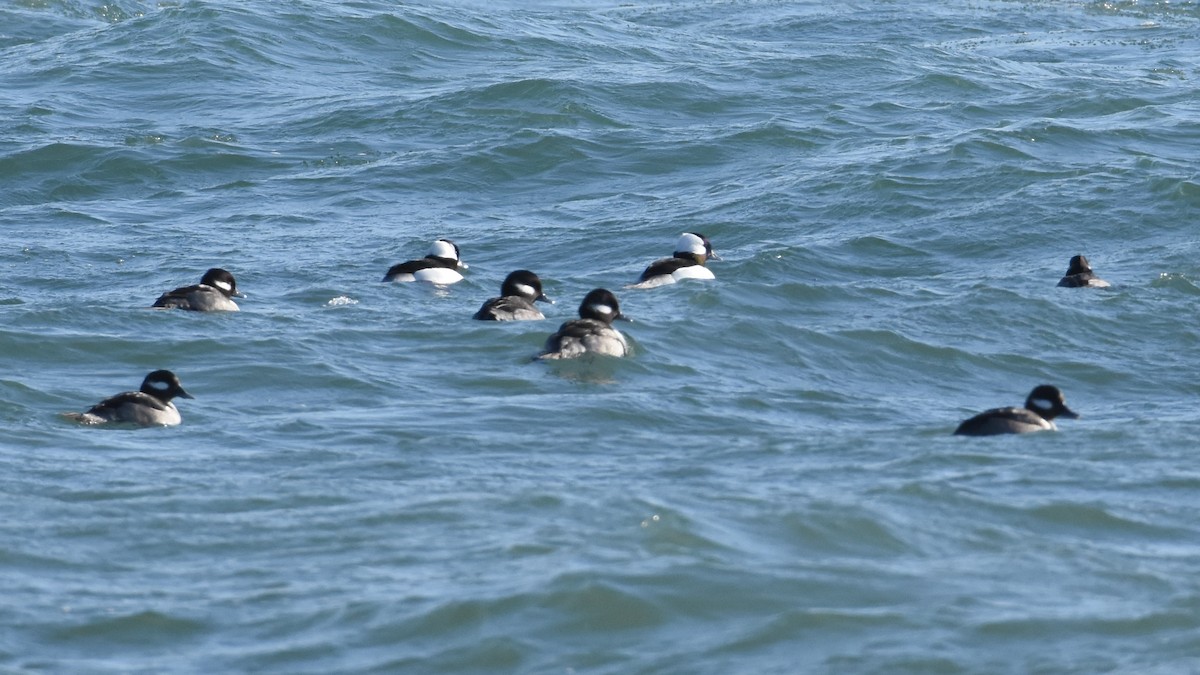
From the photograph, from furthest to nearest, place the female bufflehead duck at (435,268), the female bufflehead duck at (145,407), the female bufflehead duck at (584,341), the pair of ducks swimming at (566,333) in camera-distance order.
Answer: the female bufflehead duck at (435,268) < the female bufflehead duck at (584,341) < the female bufflehead duck at (145,407) < the pair of ducks swimming at (566,333)

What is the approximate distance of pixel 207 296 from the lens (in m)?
16.1

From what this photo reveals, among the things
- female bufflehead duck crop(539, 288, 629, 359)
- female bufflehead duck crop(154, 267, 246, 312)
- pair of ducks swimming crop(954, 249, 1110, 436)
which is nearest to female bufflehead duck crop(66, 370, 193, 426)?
female bufflehead duck crop(539, 288, 629, 359)

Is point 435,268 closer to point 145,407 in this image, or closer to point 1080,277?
point 145,407

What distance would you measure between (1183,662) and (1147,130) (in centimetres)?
1668

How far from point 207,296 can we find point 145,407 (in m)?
3.64

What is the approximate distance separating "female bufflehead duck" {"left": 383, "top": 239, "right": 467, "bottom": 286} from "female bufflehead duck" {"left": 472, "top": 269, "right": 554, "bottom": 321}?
1.01 m

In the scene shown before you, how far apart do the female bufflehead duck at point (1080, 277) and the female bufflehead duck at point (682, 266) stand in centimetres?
316

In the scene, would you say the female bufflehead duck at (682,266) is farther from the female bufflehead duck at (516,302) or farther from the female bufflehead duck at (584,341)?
the female bufflehead duck at (584,341)

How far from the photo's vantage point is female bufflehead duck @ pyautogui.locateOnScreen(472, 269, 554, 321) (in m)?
15.6

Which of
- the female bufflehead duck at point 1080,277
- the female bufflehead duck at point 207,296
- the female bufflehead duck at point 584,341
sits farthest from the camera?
the female bufflehead duck at point 1080,277

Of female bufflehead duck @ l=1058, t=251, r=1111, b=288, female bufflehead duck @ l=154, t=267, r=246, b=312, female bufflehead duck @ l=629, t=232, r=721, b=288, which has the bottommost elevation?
female bufflehead duck @ l=1058, t=251, r=1111, b=288

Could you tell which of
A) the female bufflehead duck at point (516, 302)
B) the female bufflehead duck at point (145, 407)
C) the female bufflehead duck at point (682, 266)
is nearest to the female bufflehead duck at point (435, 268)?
the female bufflehead duck at point (516, 302)

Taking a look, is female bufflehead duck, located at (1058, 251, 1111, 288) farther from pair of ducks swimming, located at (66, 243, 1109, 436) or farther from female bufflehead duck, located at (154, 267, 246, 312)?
female bufflehead duck, located at (154, 267, 246, 312)

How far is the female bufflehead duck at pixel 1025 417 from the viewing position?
1190 centimetres
